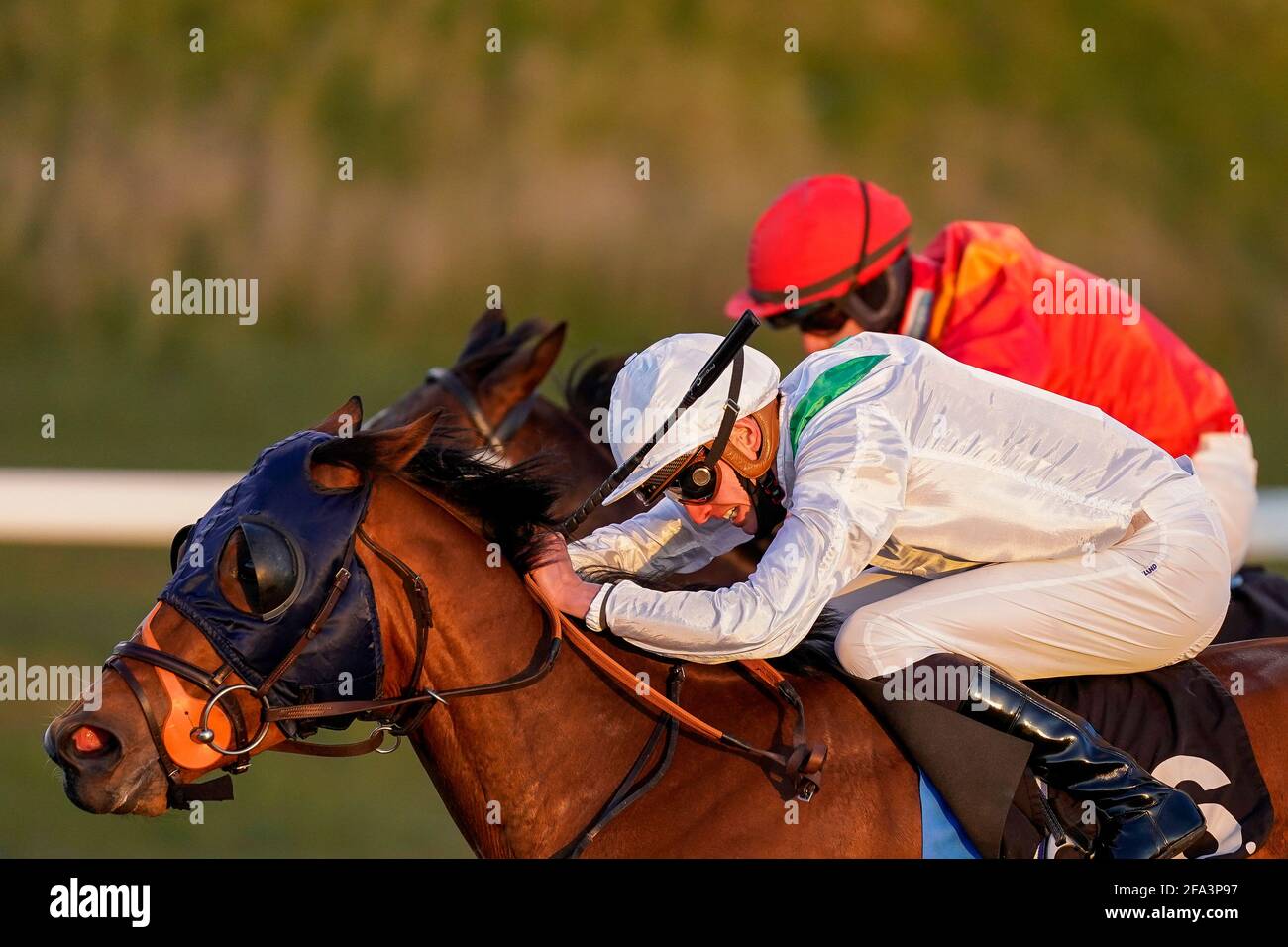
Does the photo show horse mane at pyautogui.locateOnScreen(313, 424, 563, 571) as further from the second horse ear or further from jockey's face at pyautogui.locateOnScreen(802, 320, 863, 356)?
jockey's face at pyautogui.locateOnScreen(802, 320, 863, 356)

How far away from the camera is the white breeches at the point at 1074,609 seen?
256 centimetres

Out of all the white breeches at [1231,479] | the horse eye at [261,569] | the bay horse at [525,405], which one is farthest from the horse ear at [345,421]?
the white breeches at [1231,479]

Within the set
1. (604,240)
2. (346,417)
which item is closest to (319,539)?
(346,417)

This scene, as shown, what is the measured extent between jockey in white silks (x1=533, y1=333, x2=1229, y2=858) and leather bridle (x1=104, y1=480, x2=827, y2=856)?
4.3 inches

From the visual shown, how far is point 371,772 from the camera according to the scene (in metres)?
6.47

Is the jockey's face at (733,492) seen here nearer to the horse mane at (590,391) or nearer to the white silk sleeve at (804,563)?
the white silk sleeve at (804,563)

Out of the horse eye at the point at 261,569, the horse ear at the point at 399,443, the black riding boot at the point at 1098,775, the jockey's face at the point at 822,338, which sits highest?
the jockey's face at the point at 822,338

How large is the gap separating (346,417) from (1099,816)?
144cm

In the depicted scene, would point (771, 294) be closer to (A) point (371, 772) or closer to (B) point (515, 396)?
(B) point (515, 396)

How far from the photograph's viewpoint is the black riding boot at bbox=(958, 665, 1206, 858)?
2.46m

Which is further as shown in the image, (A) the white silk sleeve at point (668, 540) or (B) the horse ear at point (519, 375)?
(B) the horse ear at point (519, 375)

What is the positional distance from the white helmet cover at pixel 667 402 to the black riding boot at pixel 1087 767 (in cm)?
53

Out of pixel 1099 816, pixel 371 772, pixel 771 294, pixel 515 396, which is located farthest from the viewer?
pixel 371 772

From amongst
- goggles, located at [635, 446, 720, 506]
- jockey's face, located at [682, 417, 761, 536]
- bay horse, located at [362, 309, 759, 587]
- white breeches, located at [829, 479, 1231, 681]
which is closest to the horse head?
goggles, located at [635, 446, 720, 506]
